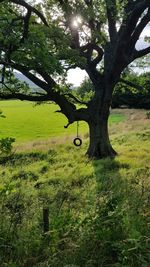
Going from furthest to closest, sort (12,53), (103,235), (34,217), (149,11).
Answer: (149,11)
(12,53)
(34,217)
(103,235)

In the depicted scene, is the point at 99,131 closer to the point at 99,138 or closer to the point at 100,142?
the point at 99,138

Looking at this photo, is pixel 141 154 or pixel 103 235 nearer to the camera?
pixel 103 235

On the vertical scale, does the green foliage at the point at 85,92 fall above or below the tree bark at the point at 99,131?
above

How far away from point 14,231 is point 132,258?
209cm

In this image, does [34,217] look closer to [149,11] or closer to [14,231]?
[14,231]

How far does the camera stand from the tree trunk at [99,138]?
84.0 ft

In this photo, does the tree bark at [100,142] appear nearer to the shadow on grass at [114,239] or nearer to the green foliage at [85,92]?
the green foliage at [85,92]

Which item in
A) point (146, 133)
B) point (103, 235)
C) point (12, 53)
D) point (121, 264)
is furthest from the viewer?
point (146, 133)

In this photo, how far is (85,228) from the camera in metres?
6.61

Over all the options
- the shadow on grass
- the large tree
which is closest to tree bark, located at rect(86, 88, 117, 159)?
the large tree

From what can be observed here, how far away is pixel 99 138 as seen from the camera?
25.8 metres

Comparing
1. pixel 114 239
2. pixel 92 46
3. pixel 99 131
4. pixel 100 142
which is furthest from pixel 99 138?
pixel 114 239

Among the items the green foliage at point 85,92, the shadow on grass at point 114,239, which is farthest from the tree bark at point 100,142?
the shadow on grass at point 114,239

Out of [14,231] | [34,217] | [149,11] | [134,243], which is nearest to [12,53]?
[34,217]
